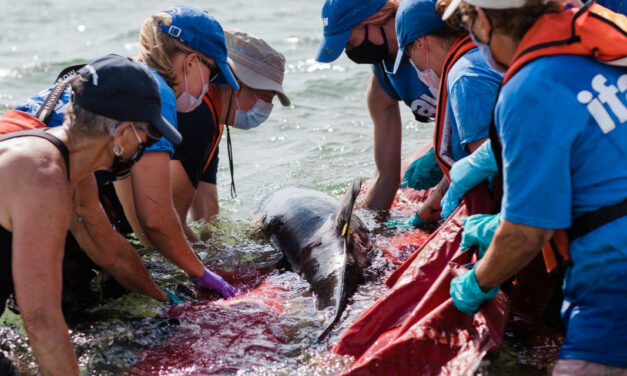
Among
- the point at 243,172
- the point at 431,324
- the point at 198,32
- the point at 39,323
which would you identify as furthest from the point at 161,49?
the point at 243,172

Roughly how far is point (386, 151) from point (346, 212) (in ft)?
6.00

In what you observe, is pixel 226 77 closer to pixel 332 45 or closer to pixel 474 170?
pixel 332 45

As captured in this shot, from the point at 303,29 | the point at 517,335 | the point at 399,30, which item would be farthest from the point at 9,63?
the point at 517,335

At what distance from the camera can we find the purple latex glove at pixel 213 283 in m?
4.71

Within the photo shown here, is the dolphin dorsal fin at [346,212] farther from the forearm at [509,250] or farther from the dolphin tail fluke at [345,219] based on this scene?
the forearm at [509,250]

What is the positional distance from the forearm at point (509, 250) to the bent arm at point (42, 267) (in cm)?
178

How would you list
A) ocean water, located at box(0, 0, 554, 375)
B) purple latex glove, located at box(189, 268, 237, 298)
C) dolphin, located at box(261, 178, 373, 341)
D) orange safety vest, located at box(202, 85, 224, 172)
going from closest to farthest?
ocean water, located at box(0, 0, 554, 375)
dolphin, located at box(261, 178, 373, 341)
purple latex glove, located at box(189, 268, 237, 298)
orange safety vest, located at box(202, 85, 224, 172)

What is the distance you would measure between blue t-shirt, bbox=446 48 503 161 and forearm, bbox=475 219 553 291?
92 cm

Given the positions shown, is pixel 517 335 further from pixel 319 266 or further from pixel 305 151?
pixel 305 151

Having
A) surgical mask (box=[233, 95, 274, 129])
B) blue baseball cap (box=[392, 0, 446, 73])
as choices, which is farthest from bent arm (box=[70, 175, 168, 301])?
blue baseball cap (box=[392, 0, 446, 73])

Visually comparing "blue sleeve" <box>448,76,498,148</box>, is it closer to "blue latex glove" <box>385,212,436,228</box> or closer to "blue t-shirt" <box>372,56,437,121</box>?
"blue t-shirt" <box>372,56,437,121</box>

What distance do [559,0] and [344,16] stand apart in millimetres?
2667

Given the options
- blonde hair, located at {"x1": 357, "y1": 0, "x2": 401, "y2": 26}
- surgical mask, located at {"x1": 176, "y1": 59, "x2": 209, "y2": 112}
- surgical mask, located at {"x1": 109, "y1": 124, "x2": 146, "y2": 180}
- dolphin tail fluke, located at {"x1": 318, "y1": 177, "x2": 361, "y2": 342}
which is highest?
blonde hair, located at {"x1": 357, "y1": 0, "x2": 401, "y2": 26}

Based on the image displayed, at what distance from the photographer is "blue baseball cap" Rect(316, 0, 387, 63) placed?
5289 mm
